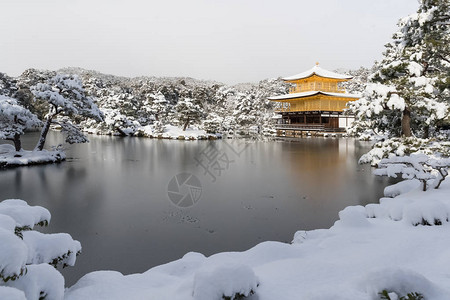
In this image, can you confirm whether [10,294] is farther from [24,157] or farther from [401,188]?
[24,157]

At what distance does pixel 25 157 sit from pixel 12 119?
A: 1.86 m

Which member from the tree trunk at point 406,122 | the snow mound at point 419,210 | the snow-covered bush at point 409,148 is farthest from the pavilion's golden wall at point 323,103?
the snow mound at point 419,210

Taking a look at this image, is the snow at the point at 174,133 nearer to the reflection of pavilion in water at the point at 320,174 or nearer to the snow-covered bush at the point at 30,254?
the reflection of pavilion in water at the point at 320,174

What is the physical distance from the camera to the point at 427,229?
4.56m

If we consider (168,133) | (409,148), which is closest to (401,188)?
(409,148)

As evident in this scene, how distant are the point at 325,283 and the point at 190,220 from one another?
405 cm

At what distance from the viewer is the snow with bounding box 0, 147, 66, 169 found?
13.4m

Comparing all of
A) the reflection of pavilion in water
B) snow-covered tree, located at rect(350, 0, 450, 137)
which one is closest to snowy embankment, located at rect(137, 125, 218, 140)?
the reflection of pavilion in water

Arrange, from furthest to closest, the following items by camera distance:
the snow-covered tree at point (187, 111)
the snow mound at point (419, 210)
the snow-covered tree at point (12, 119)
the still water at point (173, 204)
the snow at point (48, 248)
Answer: the snow-covered tree at point (187, 111) < the snow-covered tree at point (12, 119) < the still water at point (173, 204) < the snow mound at point (419, 210) < the snow at point (48, 248)

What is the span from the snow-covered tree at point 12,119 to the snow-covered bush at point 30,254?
40.5ft

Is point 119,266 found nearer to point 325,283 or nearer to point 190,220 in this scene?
point 190,220

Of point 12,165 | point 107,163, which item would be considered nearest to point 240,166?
point 107,163

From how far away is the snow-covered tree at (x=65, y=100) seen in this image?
14.2m

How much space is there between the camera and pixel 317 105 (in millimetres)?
33219
